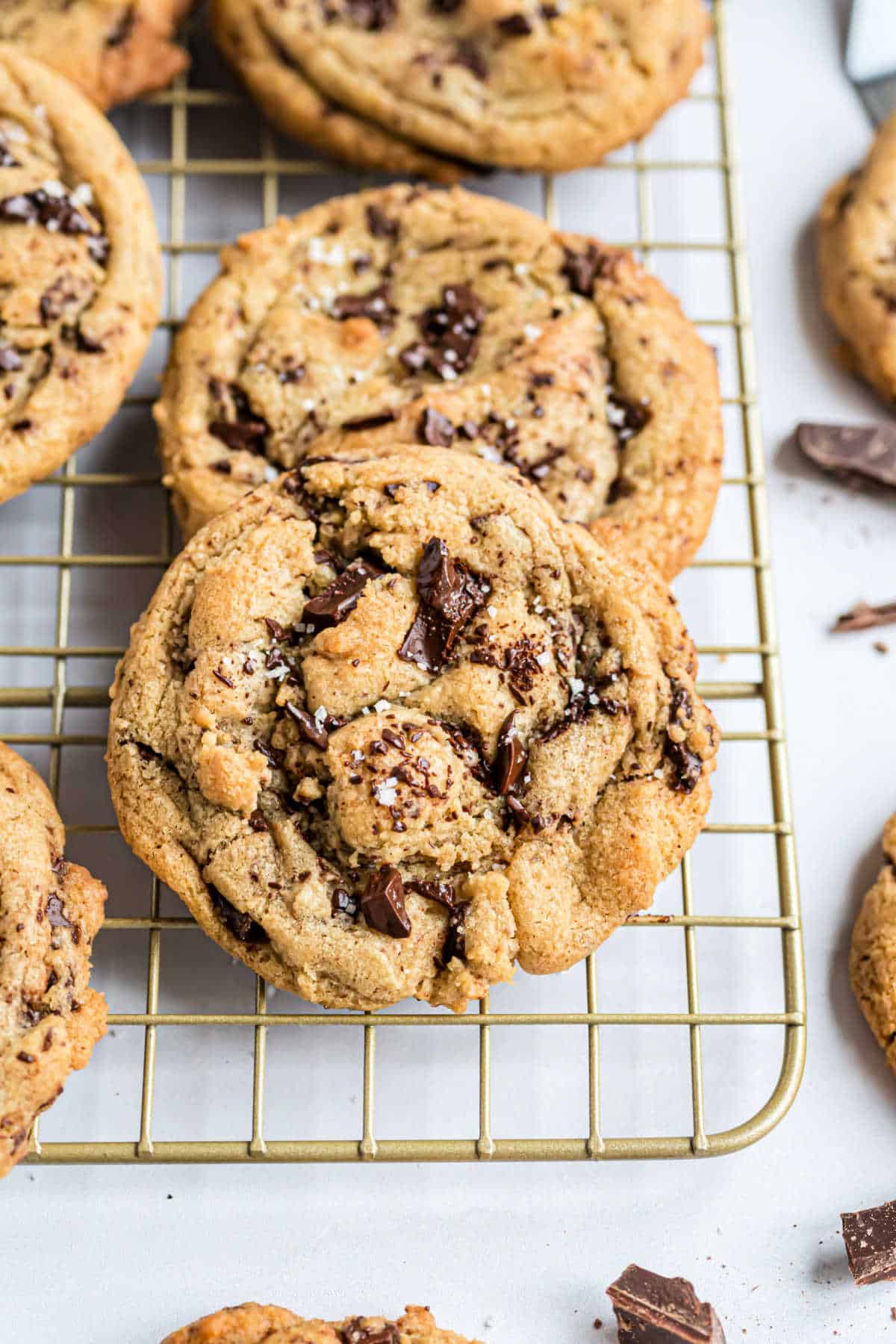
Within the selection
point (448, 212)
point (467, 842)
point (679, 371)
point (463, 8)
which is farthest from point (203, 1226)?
point (463, 8)

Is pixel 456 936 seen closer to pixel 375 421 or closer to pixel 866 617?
pixel 375 421

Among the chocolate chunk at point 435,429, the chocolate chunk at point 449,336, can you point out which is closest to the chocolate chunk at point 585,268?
the chocolate chunk at point 449,336

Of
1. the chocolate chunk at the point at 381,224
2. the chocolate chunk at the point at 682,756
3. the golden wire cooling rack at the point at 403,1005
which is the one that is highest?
the chocolate chunk at the point at 381,224

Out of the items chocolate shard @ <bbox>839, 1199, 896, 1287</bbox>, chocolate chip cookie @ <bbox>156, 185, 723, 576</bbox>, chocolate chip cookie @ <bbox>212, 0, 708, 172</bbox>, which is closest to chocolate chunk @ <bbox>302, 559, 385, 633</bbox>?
chocolate chip cookie @ <bbox>156, 185, 723, 576</bbox>

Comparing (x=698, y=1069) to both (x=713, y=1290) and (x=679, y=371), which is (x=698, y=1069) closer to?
(x=713, y=1290)

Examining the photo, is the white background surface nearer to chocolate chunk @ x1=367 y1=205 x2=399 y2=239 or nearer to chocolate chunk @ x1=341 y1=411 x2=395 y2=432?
chocolate chunk @ x1=341 y1=411 x2=395 y2=432

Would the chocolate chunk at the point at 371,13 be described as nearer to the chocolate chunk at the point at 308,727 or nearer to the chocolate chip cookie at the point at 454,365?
the chocolate chip cookie at the point at 454,365

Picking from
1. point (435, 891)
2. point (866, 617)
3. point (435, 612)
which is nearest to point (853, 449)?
point (866, 617)
